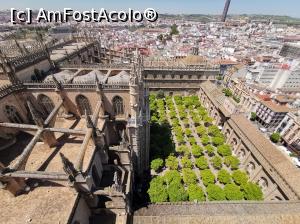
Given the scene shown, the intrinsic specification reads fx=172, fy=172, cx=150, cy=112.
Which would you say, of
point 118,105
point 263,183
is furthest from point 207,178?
point 118,105

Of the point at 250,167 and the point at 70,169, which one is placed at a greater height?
the point at 70,169

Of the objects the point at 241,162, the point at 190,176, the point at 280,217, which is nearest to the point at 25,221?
the point at 190,176

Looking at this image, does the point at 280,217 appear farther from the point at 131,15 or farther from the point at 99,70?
the point at 131,15

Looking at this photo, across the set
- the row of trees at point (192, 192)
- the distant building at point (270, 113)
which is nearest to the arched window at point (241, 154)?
the row of trees at point (192, 192)

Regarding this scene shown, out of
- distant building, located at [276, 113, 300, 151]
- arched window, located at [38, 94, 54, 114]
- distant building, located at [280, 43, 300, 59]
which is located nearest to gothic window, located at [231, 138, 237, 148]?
distant building, located at [276, 113, 300, 151]

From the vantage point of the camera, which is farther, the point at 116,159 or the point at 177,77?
the point at 177,77

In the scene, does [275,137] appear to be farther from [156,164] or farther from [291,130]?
[156,164]
